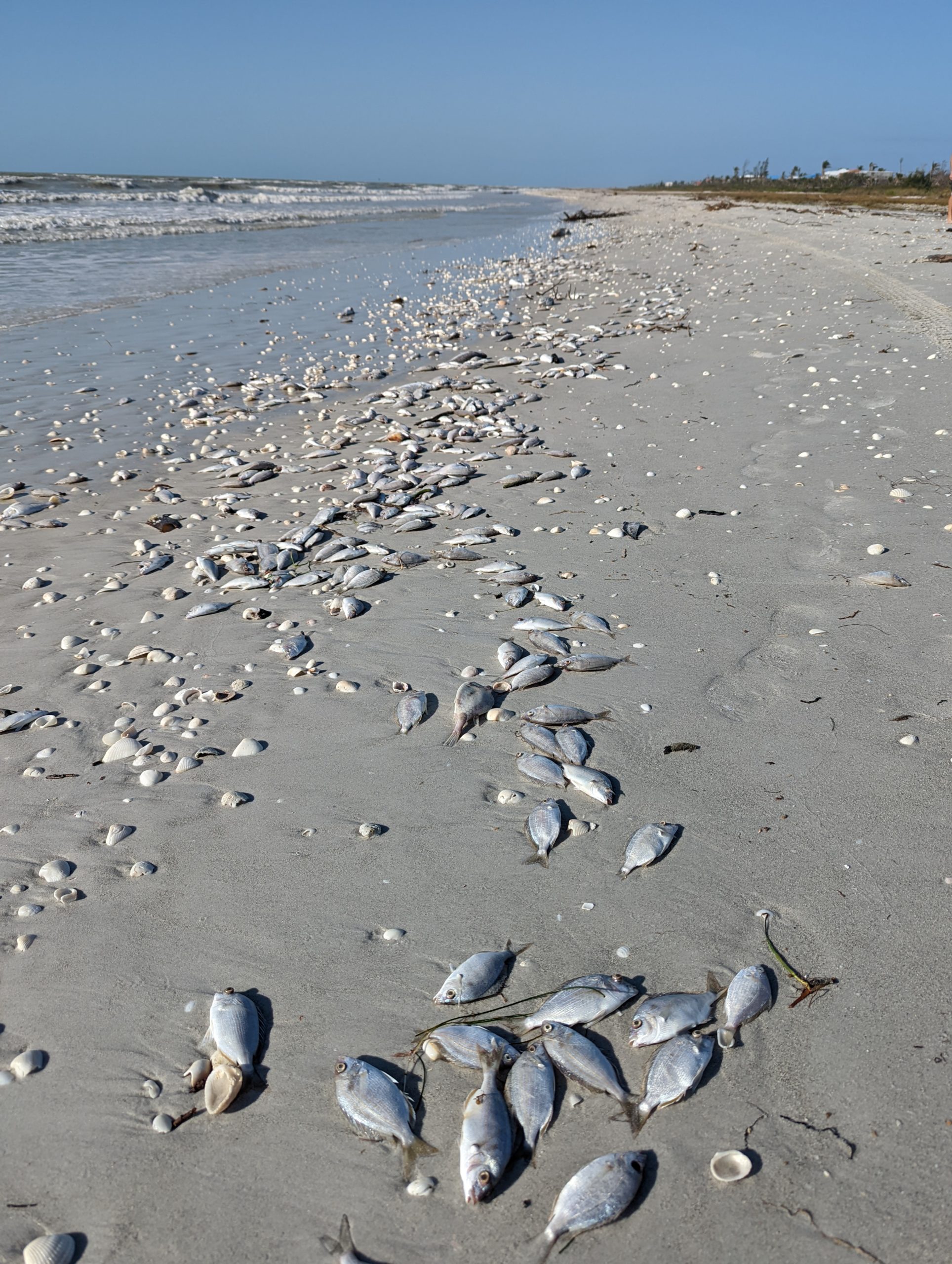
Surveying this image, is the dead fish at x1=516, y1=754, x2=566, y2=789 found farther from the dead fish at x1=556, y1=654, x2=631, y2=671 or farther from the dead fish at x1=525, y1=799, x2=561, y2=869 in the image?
the dead fish at x1=556, y1=654, x2=631, y2=671

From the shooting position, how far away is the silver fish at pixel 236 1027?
6.99ft

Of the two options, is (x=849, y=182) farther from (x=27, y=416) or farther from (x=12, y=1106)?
(x=12, y=1106)

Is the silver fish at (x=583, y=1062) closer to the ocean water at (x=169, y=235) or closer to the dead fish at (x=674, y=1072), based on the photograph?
the dead fish at (x=674, y=1072)

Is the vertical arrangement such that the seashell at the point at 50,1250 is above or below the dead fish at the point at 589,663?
below

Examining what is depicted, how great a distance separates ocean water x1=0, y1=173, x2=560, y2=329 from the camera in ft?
55.3

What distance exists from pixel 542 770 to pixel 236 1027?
143 cm

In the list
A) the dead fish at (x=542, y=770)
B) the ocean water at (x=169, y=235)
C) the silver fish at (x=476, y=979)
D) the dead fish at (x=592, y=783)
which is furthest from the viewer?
the ocean water at (x=169, y=235)

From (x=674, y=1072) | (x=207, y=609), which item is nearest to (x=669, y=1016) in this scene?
(x=674, y=1072)

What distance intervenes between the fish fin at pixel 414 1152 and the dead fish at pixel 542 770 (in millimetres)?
1379

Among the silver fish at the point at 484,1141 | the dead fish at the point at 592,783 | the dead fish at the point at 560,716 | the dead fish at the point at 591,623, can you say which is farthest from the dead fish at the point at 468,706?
the silver fish at the point at 484,1141

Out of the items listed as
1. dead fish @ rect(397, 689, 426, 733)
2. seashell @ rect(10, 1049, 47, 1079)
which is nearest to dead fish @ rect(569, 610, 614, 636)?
dead fish @ rect(397, 689, 426, 733)

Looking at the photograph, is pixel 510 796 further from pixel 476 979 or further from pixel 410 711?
pixel 476 979

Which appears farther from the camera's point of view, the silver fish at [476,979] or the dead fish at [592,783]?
the dead fish at [592,783]

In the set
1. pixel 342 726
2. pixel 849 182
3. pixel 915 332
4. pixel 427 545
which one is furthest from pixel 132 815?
pixel 849 182
